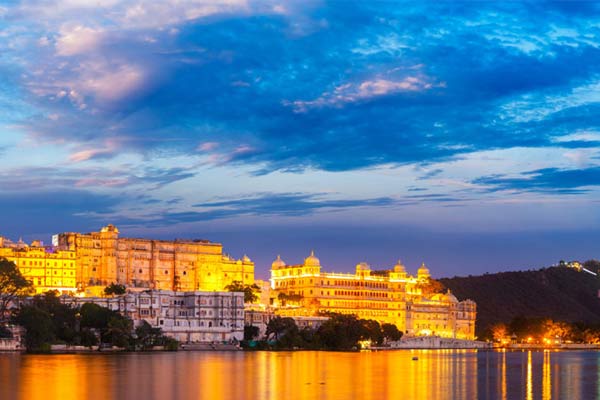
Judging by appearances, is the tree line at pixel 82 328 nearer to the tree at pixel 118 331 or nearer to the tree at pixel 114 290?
the tree at pixel 118 331

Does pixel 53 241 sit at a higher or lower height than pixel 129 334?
higher

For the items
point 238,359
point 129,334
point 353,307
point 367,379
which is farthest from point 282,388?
point 353,307

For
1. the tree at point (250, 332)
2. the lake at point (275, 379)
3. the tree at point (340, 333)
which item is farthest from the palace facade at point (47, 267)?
the lake at point (275, 379)

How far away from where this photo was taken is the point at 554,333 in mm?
171625

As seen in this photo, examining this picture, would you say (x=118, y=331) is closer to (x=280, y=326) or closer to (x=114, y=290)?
(x=114, y=290)

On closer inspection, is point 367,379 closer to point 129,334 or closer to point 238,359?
point 238,359

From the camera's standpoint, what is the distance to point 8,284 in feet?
333

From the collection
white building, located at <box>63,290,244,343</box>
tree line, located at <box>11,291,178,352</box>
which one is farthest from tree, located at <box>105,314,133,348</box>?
white building, located at <box>63,290,244,343</box>

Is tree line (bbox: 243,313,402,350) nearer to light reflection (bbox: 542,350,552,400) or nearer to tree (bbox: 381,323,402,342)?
tree (bbox: 381,323,402,342)

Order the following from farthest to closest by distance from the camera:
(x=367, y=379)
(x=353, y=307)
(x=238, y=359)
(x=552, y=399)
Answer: (x=353, y=307) < (x=238, y=359) < (x=367, y=379) < (x=552, y=399)

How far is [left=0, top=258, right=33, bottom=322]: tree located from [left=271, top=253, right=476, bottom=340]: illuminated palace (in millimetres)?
48590

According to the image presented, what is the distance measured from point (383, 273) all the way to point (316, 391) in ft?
365

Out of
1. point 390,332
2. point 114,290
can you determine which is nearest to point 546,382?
point 114,290

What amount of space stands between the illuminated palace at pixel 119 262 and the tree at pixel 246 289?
2573mm
